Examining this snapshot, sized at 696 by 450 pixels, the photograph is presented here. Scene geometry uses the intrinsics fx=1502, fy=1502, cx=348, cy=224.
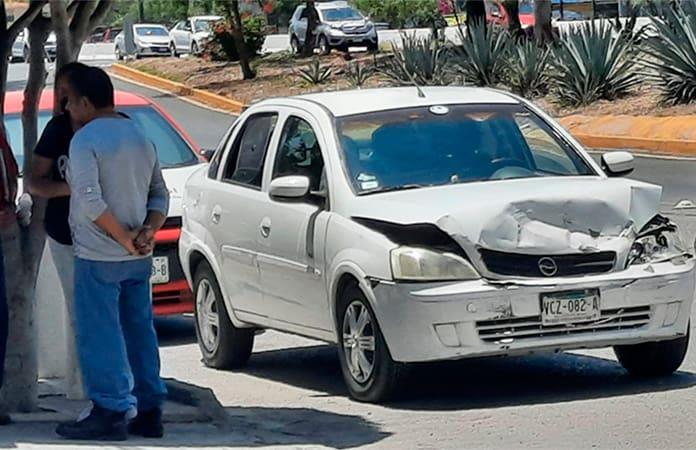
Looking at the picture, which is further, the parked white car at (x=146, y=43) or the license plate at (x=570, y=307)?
the parked white car at (x=146, y=43)

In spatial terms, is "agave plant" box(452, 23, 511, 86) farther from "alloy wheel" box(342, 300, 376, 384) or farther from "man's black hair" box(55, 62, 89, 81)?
"man's black hair" box(55, 62, 89, 81)

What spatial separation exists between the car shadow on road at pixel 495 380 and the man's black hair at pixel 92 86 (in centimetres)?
237

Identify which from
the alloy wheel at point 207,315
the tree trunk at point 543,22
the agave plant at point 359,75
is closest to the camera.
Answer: the alloy wheel at point 207,315

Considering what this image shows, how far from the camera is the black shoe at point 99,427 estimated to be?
6.78 m

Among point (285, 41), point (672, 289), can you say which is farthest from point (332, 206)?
point (285, 41)

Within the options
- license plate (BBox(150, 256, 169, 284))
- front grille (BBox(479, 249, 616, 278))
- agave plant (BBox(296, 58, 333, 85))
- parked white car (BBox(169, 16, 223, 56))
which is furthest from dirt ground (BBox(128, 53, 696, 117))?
front grille (BBox(479, 249, 616, 278))

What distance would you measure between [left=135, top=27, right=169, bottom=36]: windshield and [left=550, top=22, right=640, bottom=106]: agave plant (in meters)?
34.6

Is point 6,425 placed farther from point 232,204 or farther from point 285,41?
point 285,41

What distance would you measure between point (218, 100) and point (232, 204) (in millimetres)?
26287

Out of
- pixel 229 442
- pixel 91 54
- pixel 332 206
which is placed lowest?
pixel 91 54

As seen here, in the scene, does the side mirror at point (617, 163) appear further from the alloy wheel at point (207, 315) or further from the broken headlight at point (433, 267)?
the alloy wheel at point (207, 315)

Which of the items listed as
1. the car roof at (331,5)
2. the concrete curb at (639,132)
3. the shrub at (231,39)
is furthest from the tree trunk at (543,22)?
the car roof at (331,5)

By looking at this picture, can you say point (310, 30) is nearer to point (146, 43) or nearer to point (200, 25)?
point (200, 25)

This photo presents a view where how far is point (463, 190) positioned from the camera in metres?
8.38
